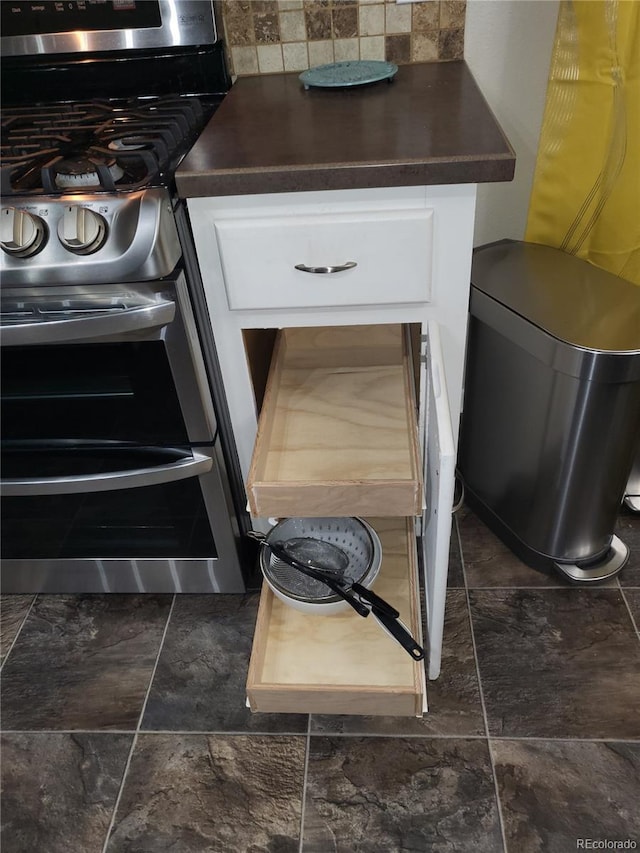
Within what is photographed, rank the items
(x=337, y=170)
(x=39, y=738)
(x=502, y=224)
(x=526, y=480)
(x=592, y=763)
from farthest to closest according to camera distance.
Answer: (x=502, y=224) → (x=526, y=480) → (x=39, y=738) → (x=592, y=763) → (x=337, y=170)

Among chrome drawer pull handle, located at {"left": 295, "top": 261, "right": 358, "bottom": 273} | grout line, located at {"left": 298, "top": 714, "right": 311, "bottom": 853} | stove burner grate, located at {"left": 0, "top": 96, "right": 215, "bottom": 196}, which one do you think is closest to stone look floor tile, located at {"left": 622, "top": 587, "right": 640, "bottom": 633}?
grout line, located at {"left": 298, "top": 714, "right": 311, "bottom": 853}

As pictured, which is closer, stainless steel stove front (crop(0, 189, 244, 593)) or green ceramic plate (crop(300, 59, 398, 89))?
stainless steel stove front (crop(0, 189, 244, 593))

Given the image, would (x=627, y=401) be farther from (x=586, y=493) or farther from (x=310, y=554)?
(x=310, y=554)

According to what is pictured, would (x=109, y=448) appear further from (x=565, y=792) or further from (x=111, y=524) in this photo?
(x=565, y=792)

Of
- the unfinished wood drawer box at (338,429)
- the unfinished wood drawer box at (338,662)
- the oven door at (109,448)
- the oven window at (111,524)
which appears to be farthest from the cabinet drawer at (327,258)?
the unfinished wood drawer box at (338,662)

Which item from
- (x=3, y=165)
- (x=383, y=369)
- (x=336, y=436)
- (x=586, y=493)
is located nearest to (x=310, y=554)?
(x=336, y=436)

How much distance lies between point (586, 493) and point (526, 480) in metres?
0.12

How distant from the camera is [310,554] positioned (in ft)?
4.11

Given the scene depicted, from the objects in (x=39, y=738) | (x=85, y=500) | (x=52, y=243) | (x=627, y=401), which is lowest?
(x=39, y=738)

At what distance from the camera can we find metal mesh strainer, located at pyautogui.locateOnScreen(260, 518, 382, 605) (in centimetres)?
117

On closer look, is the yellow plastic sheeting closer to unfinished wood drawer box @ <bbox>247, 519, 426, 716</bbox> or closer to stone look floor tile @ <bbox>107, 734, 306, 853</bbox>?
unfinished wood drawer box @ <bbox>247, 519, 426, 716</bbox>

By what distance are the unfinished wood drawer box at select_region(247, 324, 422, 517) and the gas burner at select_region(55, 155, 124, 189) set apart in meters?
0.44

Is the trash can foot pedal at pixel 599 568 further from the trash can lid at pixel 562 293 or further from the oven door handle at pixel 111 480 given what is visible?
the oven door handle at pixel 111 480

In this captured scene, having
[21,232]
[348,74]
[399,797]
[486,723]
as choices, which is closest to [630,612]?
[486,723]
